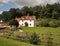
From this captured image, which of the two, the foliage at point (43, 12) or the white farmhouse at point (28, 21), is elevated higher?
the foliage at point (43, 12)

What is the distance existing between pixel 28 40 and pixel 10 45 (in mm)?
7741

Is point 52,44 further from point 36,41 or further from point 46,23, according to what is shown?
point 46,23

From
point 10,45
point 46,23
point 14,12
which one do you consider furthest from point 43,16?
point 10,45

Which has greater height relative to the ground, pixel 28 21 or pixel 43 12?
pixel 43 12

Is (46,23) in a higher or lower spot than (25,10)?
lower

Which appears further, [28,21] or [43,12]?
[43,12]

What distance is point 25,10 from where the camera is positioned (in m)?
116

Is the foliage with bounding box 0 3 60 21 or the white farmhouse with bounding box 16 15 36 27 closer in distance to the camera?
the white farmhouse with bounding box 16 15 36 27

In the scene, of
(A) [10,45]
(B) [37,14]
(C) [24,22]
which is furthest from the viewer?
(B) [37,14]

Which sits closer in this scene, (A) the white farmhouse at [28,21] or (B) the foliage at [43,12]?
(A) the white farmhouse at [28,21]

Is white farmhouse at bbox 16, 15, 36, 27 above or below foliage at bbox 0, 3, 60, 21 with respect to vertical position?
below

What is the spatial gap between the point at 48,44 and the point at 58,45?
1.48 metres

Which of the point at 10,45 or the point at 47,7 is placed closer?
the point at 10,45

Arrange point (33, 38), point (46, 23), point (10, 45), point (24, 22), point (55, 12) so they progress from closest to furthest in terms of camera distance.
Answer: point (10, 45)
point (33, 38)
point (46, 23)
point (24, 22)
point (55, 12)
